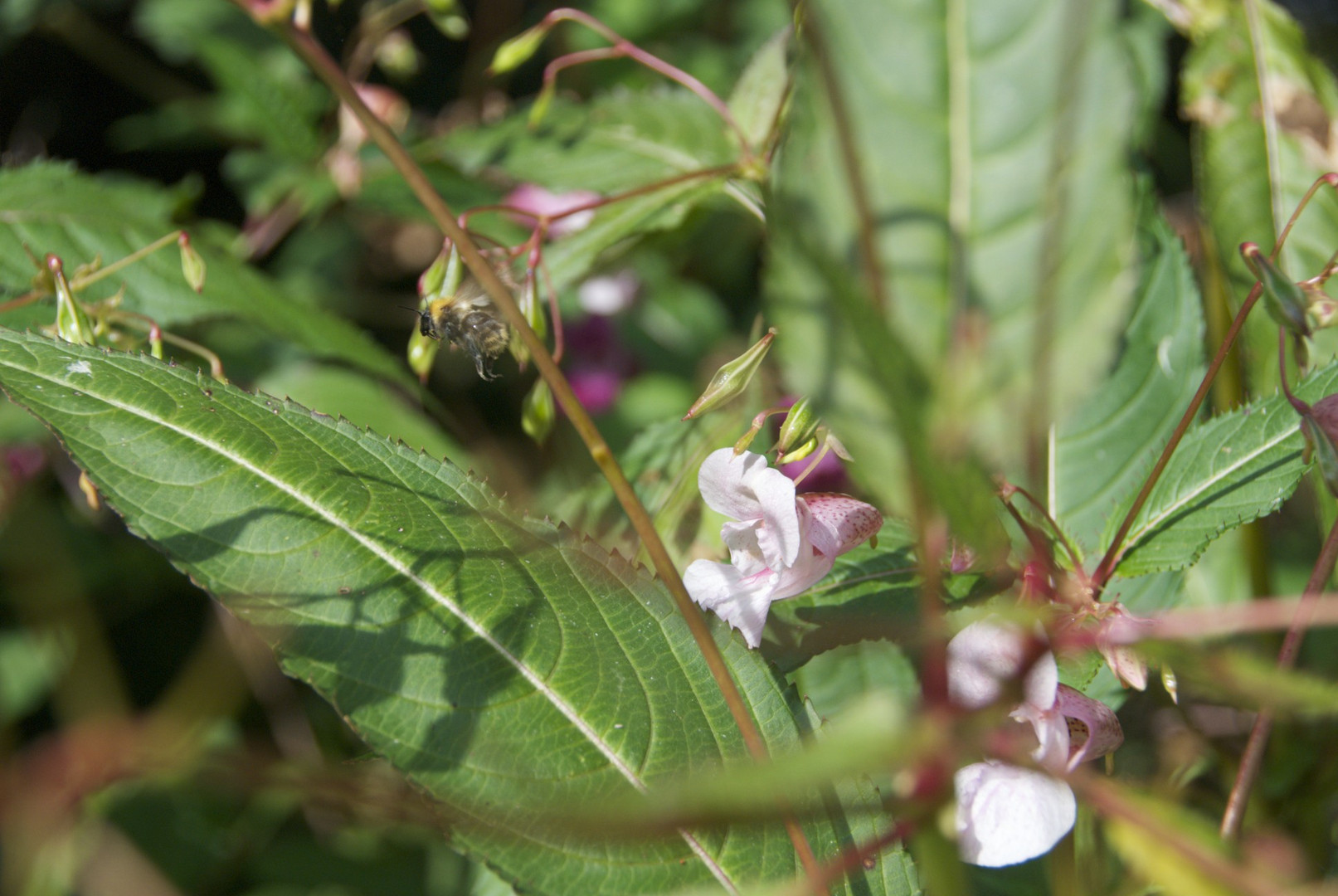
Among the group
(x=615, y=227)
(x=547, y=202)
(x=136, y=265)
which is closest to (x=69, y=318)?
(x=136, y=265)

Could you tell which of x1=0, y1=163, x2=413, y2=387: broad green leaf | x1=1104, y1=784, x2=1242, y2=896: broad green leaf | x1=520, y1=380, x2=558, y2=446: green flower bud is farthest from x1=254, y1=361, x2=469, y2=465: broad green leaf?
x1=1104, y1=784, x2=1242, y2=896: broad green leaf

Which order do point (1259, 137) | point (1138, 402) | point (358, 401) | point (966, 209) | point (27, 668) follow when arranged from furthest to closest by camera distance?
point (27, 668)
point (358, 401)
point (1259, 137)
point (1138, 402)
point (966, 209)

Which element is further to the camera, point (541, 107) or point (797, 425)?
point (541, 107)

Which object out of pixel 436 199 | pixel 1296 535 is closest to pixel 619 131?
pixel 436 199

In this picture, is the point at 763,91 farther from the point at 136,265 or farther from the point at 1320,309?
the point at 136,265

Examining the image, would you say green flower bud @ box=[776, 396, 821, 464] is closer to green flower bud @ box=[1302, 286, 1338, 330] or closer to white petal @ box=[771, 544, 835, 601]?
white petal @ box=[771, 544, 835, 601]

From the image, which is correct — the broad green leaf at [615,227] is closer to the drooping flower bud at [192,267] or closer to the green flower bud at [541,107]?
the green flower bud at [541,107]

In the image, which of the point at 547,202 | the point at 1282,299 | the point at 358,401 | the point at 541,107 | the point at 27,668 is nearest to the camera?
the point at 1282,299
